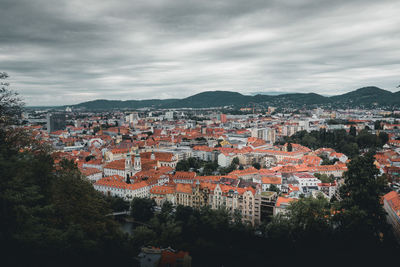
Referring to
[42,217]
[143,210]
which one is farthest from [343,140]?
[42,217]

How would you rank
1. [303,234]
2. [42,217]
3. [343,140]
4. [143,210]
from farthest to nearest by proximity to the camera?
[343,140]
[143,210]
[303,234]
[42,217]

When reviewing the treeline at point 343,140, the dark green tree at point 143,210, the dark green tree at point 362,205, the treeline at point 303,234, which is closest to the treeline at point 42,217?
the treeline at point 303,234

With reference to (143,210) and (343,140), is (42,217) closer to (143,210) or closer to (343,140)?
(143,210)

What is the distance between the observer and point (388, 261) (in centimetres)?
1096

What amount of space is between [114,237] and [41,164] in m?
4.15

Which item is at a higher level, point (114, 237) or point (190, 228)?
point (114, 237)

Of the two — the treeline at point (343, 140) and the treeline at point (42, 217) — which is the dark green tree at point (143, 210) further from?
the treeline at point (343, 140)

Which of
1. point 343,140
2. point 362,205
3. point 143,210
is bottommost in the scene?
point 143,210

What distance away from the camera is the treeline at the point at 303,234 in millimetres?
12273

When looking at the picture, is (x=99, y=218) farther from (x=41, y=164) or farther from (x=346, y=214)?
(x=346, y=214)

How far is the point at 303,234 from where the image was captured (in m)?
15.6

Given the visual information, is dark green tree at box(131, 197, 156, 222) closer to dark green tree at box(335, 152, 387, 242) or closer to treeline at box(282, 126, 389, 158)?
dark green tree at box(335, 152, 387, 242)

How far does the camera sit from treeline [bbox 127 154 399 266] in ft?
40.3

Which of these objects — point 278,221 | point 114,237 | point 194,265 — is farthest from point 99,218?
point 278,221
